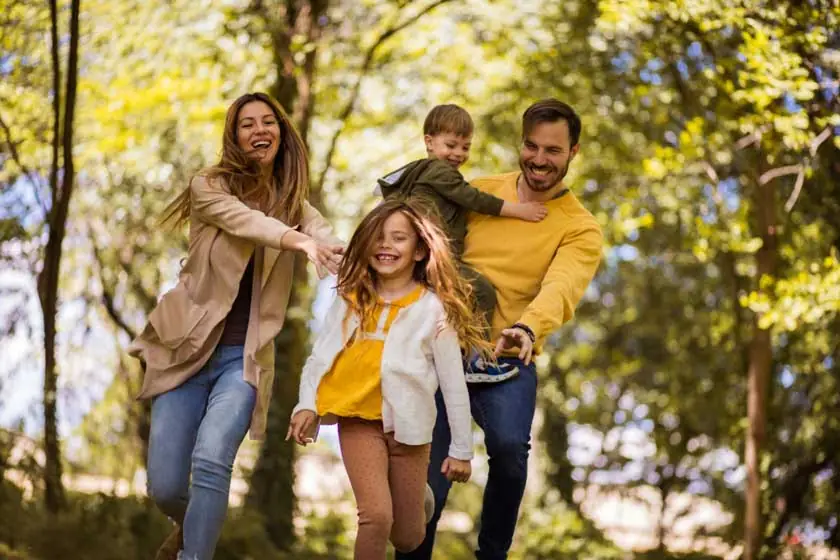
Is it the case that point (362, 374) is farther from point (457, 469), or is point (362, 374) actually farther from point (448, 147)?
point (448, 147)

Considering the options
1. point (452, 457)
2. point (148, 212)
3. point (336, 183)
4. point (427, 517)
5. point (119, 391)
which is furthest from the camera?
point (336, 183)

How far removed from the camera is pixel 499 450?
17.0 feet

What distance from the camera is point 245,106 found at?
204 inches

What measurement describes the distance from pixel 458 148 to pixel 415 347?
111 cm

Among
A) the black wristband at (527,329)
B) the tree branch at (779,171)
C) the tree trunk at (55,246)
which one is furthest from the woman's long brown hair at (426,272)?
the tree branch at (779,171)

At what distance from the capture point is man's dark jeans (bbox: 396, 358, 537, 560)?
5.17 m

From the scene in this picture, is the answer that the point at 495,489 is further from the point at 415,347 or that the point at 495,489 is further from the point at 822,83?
the point at 822,83

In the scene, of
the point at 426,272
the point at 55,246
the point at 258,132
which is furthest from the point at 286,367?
the point at 426,272

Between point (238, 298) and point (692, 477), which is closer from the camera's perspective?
point (238, 298)

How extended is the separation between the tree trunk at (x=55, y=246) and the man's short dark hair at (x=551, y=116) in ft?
10.9

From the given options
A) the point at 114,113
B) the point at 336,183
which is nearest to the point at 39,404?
the point at 114,113

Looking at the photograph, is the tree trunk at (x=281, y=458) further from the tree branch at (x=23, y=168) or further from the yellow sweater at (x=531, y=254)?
the yellow sweater at (x=531, y=254)

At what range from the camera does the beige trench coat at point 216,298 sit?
16.3 ft

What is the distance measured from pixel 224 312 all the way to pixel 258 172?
0.58 metres
